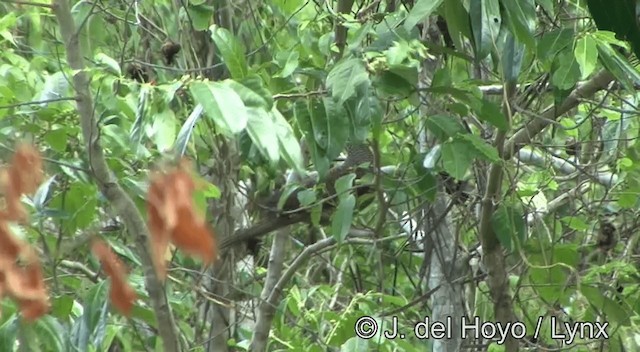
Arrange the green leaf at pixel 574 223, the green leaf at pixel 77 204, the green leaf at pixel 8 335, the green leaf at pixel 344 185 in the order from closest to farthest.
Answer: the green leaf at pixel 8 335
the green leaf at pixel 77 204
the green leaf at pixel 344 185
the green leaf at pixel 574 223

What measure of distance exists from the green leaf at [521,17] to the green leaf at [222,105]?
295 millimetres

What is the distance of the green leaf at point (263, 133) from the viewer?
95cm

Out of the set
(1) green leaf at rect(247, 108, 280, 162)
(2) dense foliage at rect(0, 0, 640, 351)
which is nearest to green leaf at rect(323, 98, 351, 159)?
(2) dense foliage at rect(0, 0, 640, 351)

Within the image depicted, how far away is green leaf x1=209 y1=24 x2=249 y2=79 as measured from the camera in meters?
1.36

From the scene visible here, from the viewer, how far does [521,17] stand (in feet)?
3.42

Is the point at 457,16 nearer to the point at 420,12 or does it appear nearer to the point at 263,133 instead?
the point at 420,12

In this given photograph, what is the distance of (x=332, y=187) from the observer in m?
1.86

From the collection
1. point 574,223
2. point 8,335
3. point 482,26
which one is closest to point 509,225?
point 574,223

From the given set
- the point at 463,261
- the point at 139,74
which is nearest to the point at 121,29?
the point at 139,74

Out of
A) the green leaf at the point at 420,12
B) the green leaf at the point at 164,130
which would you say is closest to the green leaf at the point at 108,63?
the green leaf at the point at 164,130

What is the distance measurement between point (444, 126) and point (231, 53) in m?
0.30

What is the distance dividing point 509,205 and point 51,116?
686 mm

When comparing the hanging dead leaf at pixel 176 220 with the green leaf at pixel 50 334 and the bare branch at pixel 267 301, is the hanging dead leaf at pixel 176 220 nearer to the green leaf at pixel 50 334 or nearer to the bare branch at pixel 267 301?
the green leaf at pixel 50 334

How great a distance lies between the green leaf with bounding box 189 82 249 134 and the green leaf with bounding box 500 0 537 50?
0.29 meters
